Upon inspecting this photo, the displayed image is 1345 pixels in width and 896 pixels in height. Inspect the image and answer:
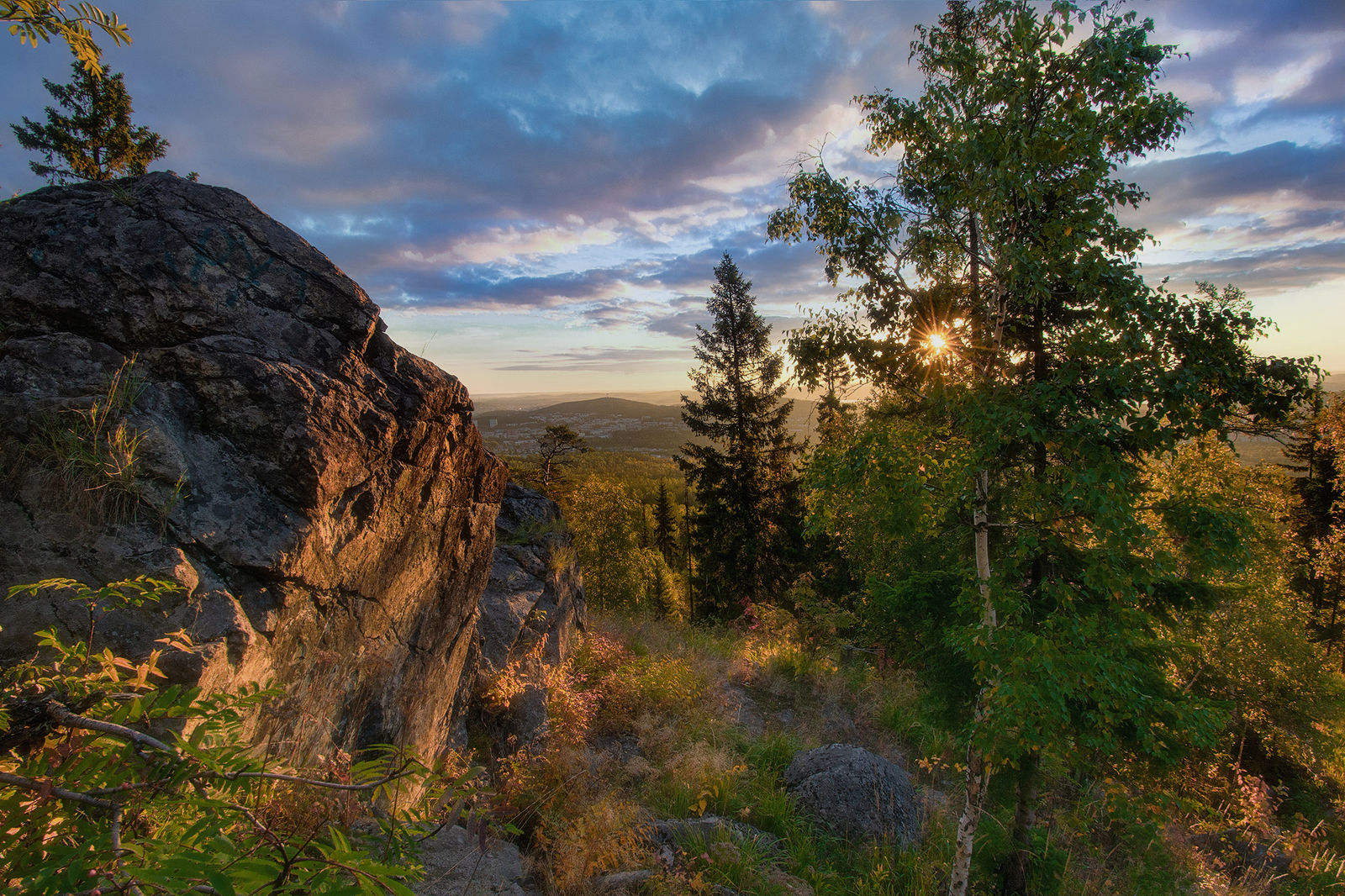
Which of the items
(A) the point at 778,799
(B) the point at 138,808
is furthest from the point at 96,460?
(A) the point at 778,799

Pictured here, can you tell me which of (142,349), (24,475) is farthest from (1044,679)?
(142,349)

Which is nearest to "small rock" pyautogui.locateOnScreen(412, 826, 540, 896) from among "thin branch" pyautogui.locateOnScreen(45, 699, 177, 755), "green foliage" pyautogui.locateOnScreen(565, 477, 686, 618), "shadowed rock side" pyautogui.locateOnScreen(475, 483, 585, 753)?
"shadowed rock side" pyautogui.locateOnScreen(475, 483, 585, 753)

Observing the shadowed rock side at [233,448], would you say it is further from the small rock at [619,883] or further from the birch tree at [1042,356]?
the birch tree at [1042,356]

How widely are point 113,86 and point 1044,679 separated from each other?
839 inches

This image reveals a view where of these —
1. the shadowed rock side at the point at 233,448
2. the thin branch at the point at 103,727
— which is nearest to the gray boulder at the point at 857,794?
the shadowed rock side at the point at 233,448

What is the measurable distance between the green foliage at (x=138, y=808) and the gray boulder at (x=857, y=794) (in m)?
7.03

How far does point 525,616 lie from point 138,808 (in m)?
8.06

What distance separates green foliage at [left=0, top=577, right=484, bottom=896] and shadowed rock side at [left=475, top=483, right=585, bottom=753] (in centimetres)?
624

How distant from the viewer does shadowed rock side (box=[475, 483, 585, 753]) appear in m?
Result: 7.57

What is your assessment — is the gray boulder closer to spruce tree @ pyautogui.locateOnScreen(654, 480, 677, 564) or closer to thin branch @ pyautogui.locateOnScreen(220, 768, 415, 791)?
thin branch @ pyautogui.locateOnScreen(220, 768, 415, 791)

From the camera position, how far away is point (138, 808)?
1366 mm

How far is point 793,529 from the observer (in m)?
22.0

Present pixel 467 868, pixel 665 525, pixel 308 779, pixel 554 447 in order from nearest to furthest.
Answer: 1. pixel 308 779
2. pixel 467 868
3. pixel 554 447
4. pixel 665 525

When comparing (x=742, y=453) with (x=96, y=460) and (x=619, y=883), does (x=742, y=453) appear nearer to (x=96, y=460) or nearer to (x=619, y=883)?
(x=619, y=883)
